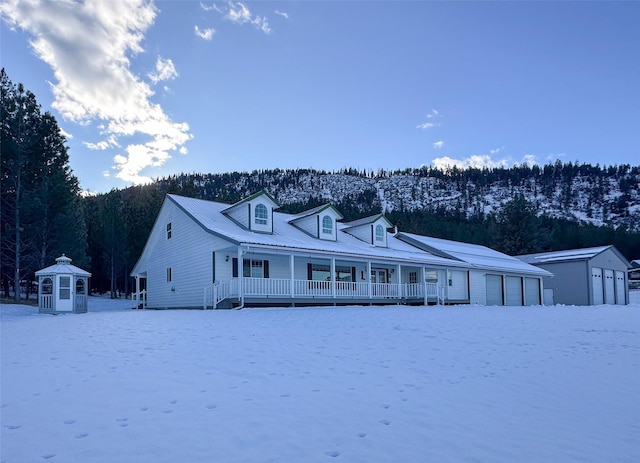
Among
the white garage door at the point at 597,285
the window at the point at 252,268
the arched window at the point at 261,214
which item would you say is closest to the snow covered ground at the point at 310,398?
the window at the point at 252,268

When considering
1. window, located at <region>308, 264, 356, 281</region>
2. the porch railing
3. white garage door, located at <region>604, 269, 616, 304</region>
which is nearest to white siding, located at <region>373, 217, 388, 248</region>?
window, located at <region>308, 264, 356, 281</region>

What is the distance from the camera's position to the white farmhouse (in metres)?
19.5

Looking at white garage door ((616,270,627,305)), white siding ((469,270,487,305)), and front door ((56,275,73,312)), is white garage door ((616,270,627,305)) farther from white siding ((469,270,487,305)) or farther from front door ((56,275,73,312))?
front door ((56,275,73,312))

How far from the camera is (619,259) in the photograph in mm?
39469

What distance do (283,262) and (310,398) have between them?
1677 centimetres

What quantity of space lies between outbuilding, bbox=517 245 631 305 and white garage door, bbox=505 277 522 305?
3553 millimetres

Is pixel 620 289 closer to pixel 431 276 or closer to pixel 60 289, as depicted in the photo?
pixel 431 276

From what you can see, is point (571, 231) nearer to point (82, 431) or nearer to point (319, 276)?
point (319, 276)

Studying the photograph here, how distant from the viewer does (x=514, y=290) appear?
1331 inches

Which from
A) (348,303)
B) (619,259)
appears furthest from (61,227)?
(619,259)

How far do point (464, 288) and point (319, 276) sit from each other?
11008mm

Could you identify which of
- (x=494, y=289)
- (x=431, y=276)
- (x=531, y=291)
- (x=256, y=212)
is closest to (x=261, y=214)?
(x=256, y=212)

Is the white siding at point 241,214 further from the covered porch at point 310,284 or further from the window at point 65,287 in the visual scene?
the window at point 65,287

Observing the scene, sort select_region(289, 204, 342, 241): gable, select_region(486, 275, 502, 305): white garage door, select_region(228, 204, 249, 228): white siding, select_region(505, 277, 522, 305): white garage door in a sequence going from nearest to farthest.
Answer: select_region(228, 204, 249, 228): white siding < select_region(289, 204, 342, 241): gable < select_region(486, 275, 502, 305): white garage door < select_region(505, 277, 522, 305): white garage door
